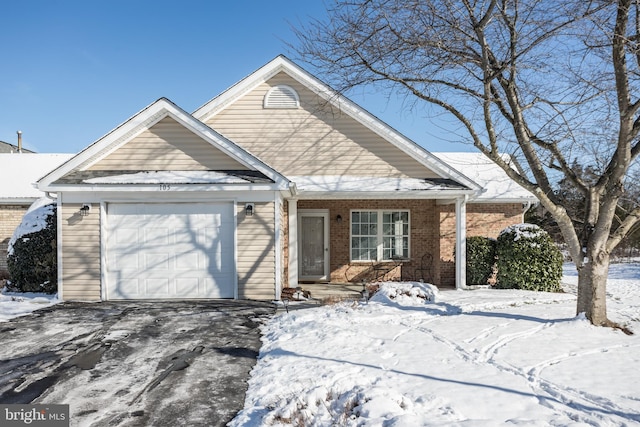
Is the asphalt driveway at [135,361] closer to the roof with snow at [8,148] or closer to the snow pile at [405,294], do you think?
the snow pile at [405,294]

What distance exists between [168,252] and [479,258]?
871cm

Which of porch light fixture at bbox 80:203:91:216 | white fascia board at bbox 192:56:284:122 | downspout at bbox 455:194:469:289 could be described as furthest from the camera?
white fascia board at bbox 192:56:284:122

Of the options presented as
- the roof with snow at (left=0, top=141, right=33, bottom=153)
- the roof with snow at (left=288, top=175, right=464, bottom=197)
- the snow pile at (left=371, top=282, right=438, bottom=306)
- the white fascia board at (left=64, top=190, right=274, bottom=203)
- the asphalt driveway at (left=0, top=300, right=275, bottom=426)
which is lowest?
the asphalt driveway at (left=0, top=300, right=275, bottom=426)

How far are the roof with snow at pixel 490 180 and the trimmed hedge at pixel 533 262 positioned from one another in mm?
1724

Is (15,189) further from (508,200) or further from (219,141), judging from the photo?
(508,200)

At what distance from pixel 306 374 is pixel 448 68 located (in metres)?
5.98

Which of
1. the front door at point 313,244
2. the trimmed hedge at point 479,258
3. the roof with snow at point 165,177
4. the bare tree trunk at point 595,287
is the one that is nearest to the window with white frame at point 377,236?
the front door at point 313,244

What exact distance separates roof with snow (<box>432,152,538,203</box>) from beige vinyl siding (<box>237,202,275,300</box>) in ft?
21.1

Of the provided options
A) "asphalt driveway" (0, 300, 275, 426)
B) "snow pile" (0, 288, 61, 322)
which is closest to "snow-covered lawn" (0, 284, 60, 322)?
"snow pile" (0, 288, 61, 322)

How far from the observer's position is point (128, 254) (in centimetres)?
965

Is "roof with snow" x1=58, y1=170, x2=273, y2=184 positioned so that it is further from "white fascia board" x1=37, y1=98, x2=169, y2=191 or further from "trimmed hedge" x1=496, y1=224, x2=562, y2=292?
"trimmed hedge" x1=496, y1=224, x2=562, y2=292

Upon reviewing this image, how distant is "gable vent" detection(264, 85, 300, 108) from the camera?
466 inches

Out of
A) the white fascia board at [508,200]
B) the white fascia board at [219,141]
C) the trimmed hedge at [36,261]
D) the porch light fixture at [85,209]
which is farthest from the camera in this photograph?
the white fascia board at [508,200]

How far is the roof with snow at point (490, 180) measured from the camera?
13242mm
